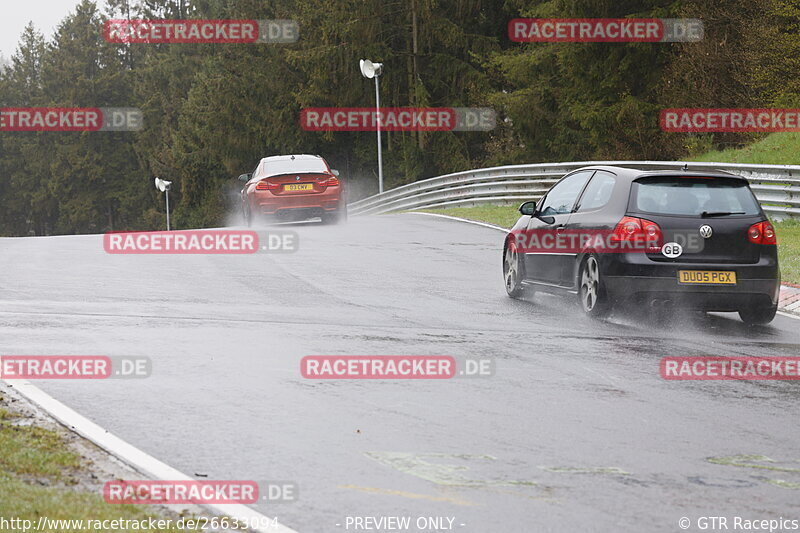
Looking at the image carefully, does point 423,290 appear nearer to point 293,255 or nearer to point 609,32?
point 293,255

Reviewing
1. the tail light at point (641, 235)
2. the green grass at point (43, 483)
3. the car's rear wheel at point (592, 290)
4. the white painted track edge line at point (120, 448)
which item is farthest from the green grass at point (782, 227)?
the green grass at point (43, 483)

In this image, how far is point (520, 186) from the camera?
30766mm

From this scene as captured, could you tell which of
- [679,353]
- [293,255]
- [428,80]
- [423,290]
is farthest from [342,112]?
[679,353]

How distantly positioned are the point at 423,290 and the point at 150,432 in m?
7.46

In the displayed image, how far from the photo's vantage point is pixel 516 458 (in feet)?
20.4

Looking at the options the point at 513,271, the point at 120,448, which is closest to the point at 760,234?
the point at 513,271

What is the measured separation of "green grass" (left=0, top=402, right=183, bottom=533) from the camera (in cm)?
498

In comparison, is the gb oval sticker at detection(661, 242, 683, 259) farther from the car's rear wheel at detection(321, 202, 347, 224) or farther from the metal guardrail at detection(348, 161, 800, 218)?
the car's rear wheel at detection(321, 202, 347, 224)

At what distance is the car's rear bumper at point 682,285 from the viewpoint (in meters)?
10.9

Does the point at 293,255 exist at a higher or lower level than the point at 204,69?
lower

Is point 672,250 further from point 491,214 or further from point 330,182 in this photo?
point 491,214

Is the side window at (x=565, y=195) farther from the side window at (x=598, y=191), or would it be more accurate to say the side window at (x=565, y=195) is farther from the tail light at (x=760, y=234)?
the tail light at (x=760, y=234)

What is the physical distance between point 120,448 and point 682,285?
6.26 meters

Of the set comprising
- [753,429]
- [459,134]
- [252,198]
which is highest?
[459,134]
